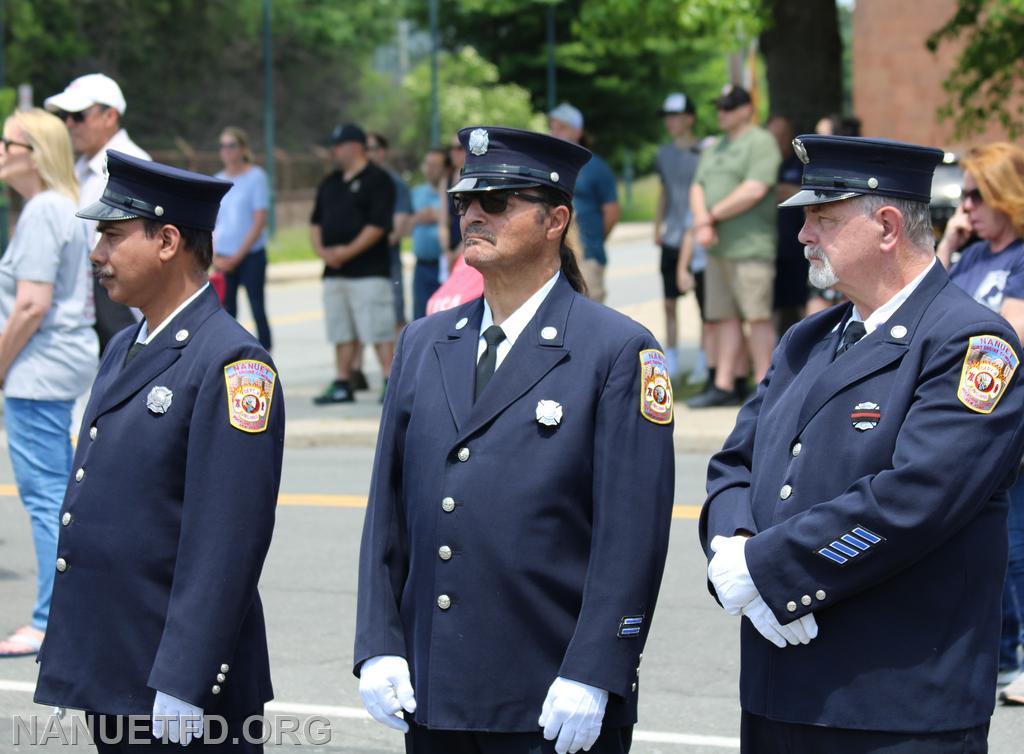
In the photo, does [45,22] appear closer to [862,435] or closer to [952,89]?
[952,89]

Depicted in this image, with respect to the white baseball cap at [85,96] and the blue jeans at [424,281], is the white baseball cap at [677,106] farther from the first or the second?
the white baseball cap at [85,96]

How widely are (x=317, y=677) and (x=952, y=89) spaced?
9.62m

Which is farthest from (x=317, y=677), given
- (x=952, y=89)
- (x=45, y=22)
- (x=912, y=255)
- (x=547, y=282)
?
(x=45, y=22)

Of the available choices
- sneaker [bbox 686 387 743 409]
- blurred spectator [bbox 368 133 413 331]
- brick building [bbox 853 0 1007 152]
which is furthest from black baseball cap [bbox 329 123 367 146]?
brick building [bbox 853 0 1007 152]

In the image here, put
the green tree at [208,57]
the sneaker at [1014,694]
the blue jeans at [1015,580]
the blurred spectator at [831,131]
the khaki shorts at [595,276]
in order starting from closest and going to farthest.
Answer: the sneaker at [1014,694] → the blue jeans at [1015,580] → the blurred spectator at [831,131] → the khaki shorts at [595,276] → the green tree at [208,57]

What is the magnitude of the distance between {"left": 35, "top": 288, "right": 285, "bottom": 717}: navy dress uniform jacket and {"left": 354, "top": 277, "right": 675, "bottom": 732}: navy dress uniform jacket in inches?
13.4

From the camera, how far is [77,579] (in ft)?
12.0

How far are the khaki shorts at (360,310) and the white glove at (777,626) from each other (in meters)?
9.64

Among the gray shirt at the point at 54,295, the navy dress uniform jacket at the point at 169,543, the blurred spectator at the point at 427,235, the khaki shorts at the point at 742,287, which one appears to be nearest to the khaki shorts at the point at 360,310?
the blurred spectator at the point at 427,235

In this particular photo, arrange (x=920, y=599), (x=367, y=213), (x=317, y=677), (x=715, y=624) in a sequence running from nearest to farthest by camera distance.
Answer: (x=920, y=599)
(x=317, y=677)
(x=715, y=624)
(x=367, y=213)

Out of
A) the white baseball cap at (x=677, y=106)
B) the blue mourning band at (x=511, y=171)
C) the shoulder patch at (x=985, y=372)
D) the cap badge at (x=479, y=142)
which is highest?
the white baseball cap at (x=677, y=106)

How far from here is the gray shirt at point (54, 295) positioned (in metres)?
6.29

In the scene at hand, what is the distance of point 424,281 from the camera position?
1355cm

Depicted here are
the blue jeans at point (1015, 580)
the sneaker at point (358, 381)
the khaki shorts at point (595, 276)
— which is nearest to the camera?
the blue jeans at point (1015, 580)
